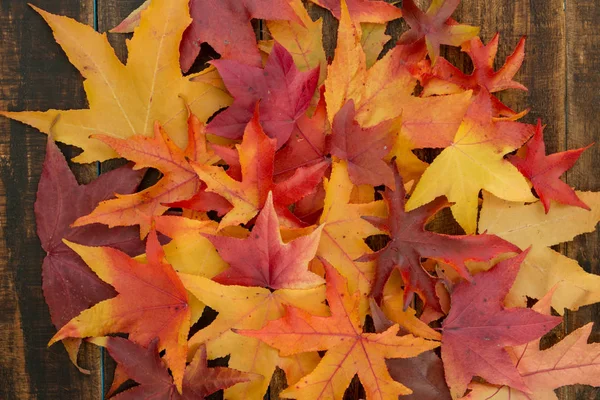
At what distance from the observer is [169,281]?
2.41ft

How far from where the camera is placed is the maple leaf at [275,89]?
0.75m

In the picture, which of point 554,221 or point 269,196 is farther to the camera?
point 554,221

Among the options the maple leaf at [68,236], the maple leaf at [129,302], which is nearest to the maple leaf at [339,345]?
the maple leaf at [129,302]

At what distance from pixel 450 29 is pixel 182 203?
0.49m

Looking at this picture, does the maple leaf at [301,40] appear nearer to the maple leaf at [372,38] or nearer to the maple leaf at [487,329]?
the maple leaf at [372,38]

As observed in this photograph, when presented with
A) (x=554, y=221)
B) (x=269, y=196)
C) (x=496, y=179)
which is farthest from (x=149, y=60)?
(x=554, y=221)

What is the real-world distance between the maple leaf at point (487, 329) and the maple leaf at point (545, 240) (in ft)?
0.21

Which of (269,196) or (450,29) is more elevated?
(450,29)

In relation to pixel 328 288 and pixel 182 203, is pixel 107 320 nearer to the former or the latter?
pixel 182 203

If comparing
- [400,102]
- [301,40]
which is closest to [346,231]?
[400,102]

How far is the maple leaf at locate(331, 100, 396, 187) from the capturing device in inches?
28.4

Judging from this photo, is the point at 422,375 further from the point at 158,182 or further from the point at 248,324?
the point at 158,182

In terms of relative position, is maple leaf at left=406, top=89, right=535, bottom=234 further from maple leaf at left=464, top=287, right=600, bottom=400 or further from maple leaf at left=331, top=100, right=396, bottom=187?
maple leaf at left=464, top=287, right=600, bottom=400

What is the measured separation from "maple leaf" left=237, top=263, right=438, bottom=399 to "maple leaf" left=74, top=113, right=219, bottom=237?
0.23m
